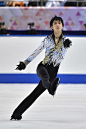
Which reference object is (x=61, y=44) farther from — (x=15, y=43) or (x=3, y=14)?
(x=3, y=14)

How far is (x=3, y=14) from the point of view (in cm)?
772

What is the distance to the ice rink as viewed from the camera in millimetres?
2678

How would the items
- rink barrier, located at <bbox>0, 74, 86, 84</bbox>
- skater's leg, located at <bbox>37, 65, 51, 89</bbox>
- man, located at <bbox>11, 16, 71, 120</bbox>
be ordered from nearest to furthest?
skater's leg, located at <bbox>37, 65, 51, 89</bbox> → man, located at <bbox>11, 16, 71, 120</bbox> → rink barrier, located at <bbox>0, 74, 86, 84</bbox>

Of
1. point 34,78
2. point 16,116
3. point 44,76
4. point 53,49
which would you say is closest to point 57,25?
point 53,49

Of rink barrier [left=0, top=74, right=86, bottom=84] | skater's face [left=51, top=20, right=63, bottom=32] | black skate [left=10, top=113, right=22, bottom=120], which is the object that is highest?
skater's face [left=51, top=20, right=63, bottom=32]

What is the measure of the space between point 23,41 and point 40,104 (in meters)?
2.73

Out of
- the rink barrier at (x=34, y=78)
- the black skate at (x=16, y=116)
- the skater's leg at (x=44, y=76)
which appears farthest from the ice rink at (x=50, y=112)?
the rink barrier at (x=34, y=78)

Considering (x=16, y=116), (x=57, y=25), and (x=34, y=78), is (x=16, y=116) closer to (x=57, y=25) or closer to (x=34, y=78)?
(x=57, y=25)

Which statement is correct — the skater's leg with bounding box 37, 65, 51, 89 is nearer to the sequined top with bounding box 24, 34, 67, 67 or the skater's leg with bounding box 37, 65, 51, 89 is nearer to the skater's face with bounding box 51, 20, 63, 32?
the sequined top with bounding box 24, 34, 67, 67

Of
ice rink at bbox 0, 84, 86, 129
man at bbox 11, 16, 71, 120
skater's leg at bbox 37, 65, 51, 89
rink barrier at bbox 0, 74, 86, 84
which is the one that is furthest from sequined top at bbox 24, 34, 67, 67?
rink barrier at bbox 0, 74, 86, 84

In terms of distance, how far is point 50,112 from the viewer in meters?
3.39

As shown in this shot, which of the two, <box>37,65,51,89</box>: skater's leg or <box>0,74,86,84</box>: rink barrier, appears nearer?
<box>37,65,51,89</box>: skater's leg

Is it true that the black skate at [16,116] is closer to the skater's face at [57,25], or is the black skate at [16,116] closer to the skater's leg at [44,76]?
the skater's leg at [44,76]

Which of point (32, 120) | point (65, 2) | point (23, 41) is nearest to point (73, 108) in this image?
point (32, 120)
